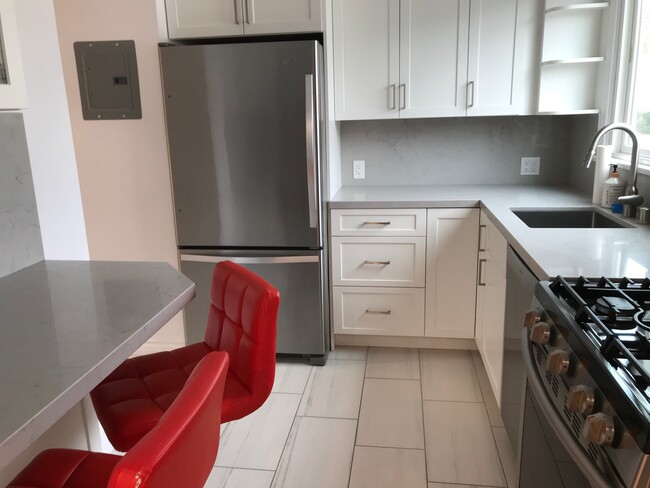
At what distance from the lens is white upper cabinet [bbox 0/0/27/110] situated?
4.33 ft

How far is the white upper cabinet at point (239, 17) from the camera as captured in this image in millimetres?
2633

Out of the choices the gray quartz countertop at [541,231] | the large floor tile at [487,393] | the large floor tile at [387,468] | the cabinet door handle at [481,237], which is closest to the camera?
the gray quartz countertop at [541,231]

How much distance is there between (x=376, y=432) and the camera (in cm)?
233

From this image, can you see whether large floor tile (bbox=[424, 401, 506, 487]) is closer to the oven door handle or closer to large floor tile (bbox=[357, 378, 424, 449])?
large floor tile (bbox=[357, 378, 424, 449])

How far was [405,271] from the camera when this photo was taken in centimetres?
291

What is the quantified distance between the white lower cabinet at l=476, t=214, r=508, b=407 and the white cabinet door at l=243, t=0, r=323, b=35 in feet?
4.18

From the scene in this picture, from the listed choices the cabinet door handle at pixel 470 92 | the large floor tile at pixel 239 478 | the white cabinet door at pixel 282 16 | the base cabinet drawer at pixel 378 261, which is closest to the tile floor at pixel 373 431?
the large floor tile at pixel 239 478

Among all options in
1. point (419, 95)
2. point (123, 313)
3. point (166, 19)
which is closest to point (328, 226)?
point (419, 95)

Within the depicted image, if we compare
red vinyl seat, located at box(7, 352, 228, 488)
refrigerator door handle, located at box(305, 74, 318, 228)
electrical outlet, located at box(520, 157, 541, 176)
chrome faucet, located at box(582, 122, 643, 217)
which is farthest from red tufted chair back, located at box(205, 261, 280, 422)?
electrical outlet, located at box(520, 157, 541, 176)

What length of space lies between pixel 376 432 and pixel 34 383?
1703mm

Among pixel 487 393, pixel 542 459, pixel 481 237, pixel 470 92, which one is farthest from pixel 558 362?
pixel 470 92

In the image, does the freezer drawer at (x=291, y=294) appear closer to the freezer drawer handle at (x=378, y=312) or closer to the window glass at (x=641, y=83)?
the freezer drawer handle at (x=378, y=312)

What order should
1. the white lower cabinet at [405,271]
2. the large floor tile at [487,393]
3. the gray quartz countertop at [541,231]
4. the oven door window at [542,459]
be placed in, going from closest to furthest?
1. the oven door window at [542,459]
2. the gray quartz countertop at [541,231]
3. the large floor tile at [487,393]
4. the white lower cabinet at [405,271]

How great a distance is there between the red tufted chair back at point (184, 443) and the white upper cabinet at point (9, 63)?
35.9 inches
